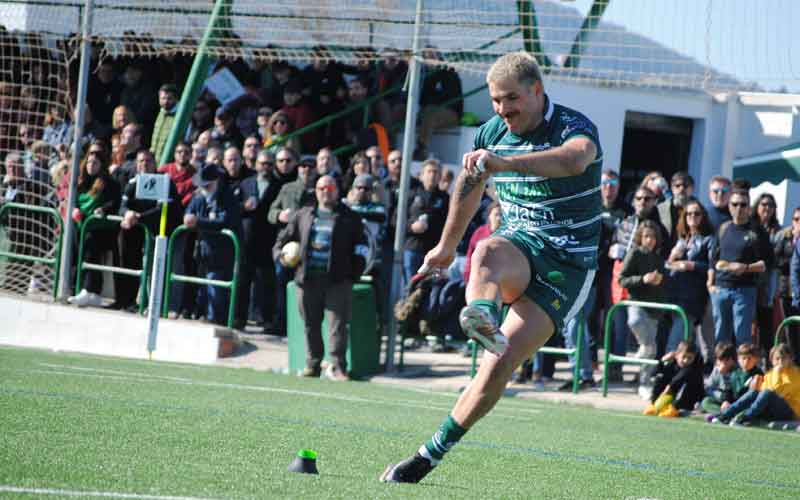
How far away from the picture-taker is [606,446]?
8.87 meters

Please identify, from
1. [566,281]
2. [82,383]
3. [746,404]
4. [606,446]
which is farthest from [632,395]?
[566,281]

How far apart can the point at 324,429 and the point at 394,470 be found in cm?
234

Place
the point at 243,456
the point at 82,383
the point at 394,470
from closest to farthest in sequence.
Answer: the point at 394,470 < the point at 243,456 < the point at 82,383

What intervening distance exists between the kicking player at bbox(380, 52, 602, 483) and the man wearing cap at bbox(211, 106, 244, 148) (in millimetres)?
12057

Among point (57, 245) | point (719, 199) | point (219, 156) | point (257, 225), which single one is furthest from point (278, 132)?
point (719, 199)

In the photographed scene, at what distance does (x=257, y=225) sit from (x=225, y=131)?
259 centimetres

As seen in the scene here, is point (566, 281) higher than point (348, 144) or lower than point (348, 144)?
lower

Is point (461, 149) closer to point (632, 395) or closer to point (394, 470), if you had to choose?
point (632, 395)

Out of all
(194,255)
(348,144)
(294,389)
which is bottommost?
(294,389)

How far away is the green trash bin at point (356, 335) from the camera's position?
1505 centimetres

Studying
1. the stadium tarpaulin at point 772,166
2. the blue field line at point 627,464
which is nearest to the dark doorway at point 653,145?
the stadium tarpaulin at point 772,166

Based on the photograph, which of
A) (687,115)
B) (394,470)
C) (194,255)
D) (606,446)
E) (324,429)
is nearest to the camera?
(394,470)

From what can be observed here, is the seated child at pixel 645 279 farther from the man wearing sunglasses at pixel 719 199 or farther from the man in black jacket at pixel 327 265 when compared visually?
the man in black jacket at pixel 327 265

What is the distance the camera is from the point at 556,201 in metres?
6.38
